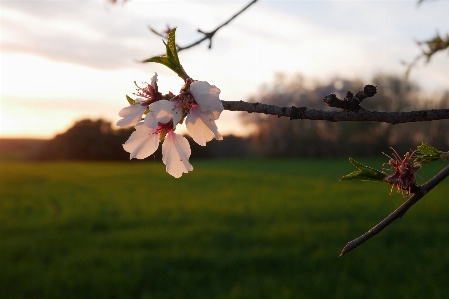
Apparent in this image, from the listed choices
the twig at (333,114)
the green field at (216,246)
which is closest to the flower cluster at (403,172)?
the twig at (333,114)

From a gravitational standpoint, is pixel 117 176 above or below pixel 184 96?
below

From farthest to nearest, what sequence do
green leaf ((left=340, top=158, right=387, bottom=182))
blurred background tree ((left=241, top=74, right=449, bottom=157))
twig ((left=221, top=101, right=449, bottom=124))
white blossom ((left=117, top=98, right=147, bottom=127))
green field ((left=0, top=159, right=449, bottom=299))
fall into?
1. blurred background tree ((left=241, top=74, right=449, bottom=157))
2. green field ((left=0, top=159, right=449, bottom=299))
3. green leaf ((left=340, top=158, right=387, bottom=182))
4. white blossom ((left=117, top=98, right=147, bottom=127))
5. twig ((left=221, top=101, right=449, bottom=124))

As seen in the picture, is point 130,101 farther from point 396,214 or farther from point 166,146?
point 396,214

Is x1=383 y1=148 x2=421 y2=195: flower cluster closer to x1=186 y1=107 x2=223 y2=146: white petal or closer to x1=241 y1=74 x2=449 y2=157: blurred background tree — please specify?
x1=186 y1=107 x2=223 y2=146: white petal

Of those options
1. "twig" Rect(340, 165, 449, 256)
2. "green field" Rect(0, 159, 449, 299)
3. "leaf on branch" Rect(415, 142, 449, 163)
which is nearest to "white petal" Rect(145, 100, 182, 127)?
"twig" Rect(340, 165, 449, 256)

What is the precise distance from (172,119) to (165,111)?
0.04 metres

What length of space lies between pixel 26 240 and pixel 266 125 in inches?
1149

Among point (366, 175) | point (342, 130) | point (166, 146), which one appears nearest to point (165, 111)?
point (166, 146)

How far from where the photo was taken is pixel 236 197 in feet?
46.2

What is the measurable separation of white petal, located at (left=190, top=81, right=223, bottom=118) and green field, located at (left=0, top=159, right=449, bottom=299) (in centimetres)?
493

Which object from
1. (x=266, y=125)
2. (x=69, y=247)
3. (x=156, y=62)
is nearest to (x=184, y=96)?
(x=156, y=62)

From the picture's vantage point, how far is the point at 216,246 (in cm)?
820

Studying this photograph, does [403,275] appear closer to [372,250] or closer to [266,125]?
[372,250]

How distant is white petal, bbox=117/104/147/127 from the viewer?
901 mm
